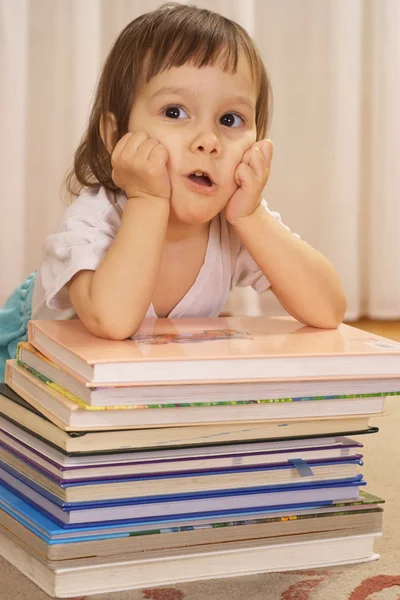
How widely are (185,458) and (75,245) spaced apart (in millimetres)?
325

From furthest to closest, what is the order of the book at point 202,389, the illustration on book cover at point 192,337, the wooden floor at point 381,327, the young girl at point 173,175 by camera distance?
the wooden floor at point 381,327 < the young girl at point 173,175 < the illustration on book cover at point 192,337 < the book at point 202,389

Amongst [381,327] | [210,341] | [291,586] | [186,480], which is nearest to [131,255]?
[210,341]

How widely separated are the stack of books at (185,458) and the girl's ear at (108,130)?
36 cm

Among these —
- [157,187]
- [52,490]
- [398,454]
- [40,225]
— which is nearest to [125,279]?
[157,187]

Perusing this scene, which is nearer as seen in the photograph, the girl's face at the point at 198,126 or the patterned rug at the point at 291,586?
the patterned rug at the point at 291,586

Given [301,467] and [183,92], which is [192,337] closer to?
[301,467]

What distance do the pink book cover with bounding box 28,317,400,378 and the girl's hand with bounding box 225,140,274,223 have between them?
0.49 ft

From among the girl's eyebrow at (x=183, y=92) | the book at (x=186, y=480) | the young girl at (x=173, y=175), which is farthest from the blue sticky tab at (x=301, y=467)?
the girl's eyebrow at (x=183, y=92)

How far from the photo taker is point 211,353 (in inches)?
30.1

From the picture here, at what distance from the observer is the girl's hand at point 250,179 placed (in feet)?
3.47

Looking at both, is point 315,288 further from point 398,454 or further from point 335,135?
point 335,135

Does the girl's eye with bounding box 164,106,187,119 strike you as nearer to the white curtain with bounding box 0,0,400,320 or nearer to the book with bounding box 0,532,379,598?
the book with bounding box 0,532,379,598

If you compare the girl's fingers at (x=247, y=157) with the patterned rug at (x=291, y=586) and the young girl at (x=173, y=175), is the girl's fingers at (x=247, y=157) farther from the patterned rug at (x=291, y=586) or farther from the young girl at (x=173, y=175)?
the patterned rug at (x=291, y=586)

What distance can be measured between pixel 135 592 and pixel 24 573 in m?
0.10
